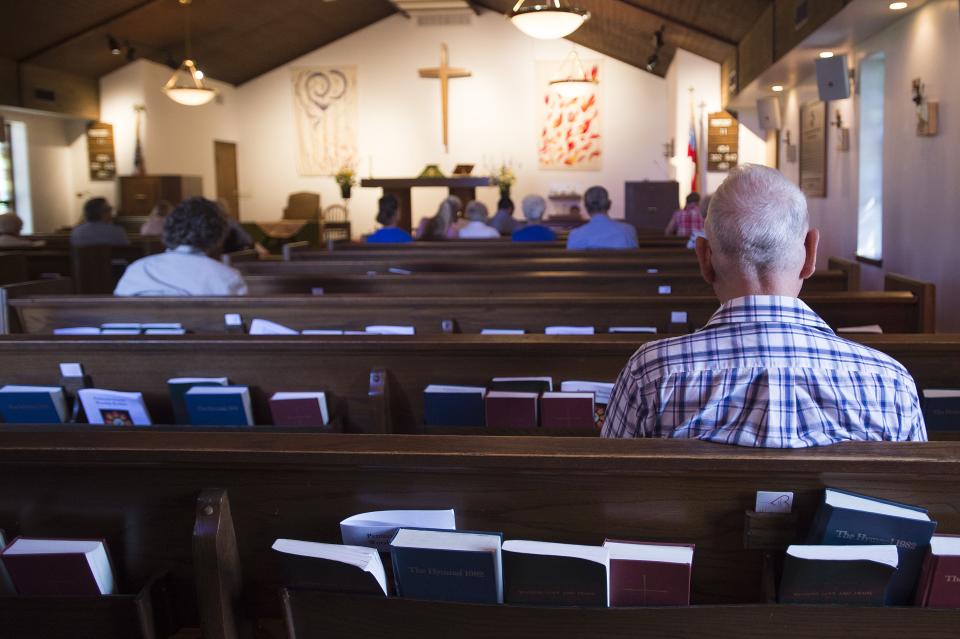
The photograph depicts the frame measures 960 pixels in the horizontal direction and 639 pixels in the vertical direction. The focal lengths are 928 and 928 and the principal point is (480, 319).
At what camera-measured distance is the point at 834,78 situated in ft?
20.4

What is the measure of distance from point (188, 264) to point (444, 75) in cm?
939

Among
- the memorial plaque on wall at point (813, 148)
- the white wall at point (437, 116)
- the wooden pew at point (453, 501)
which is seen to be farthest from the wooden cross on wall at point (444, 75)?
the wooden pew at point (453, 501)

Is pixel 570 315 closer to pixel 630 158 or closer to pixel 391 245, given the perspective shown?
pixel 391 245

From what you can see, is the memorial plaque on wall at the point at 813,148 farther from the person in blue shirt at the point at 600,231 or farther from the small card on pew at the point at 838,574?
the small card on pew at the point at 838,574

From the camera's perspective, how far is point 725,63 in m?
10.0

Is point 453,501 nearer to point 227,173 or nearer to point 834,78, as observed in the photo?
point 834,78

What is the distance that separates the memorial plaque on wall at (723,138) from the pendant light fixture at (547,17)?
5.33 m

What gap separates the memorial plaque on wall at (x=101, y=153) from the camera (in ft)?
39.6

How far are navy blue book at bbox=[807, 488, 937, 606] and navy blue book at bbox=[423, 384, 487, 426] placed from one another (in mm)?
1143

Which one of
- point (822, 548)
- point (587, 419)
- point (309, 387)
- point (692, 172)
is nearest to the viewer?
point (822, 548)

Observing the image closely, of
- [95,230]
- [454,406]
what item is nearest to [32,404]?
[454,406]

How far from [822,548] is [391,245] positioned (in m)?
5.06

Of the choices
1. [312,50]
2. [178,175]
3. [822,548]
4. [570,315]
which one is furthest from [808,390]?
[312,50]

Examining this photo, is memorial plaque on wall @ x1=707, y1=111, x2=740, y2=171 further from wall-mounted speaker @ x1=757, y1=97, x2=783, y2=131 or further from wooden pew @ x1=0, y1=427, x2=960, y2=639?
wooden pew @ x1=0, y1=427, x2=960, y2=639
